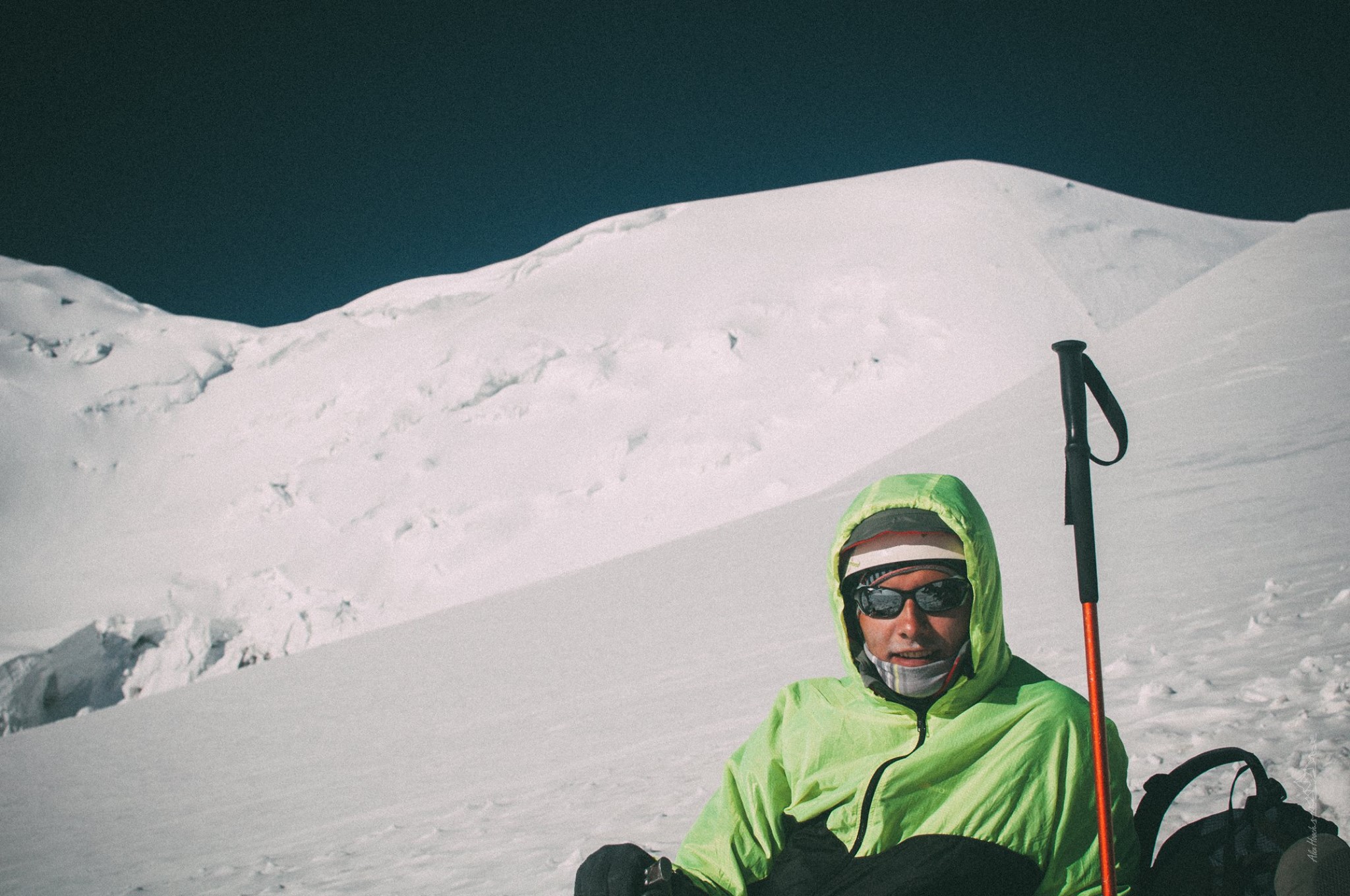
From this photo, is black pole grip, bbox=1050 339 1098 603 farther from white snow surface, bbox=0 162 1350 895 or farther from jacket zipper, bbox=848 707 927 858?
white snow surface, bbox=0 162 1350 895

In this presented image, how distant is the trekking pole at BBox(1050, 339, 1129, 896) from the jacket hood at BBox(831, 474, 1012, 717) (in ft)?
0.52

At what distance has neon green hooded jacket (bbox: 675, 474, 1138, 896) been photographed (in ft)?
4.71

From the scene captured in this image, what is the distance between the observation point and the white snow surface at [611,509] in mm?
4219

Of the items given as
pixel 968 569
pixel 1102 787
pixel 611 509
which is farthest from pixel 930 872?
pixel 611 509

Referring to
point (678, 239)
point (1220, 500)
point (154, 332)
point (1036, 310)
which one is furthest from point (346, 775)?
point (154, 332)

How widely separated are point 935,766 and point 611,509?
802 inches

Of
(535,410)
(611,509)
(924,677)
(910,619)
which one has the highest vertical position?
(535,410)

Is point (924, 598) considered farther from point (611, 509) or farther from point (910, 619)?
point (611, 509)

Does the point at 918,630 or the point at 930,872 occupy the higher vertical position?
the point at 918,630

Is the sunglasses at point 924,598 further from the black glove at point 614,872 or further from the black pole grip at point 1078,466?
the black glove at point 614,872

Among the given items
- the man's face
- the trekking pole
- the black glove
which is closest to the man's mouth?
the man's face

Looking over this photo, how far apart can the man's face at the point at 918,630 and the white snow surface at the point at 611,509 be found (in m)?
1.40

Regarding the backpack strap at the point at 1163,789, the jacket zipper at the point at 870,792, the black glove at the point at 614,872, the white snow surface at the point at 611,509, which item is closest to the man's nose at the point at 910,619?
the jacket zipper at the point at 870,792

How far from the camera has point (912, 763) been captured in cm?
148
